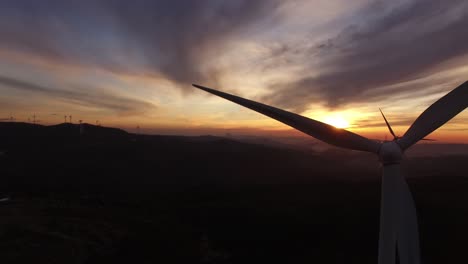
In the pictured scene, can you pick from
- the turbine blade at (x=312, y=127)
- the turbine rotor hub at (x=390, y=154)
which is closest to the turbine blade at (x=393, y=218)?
the turbine rotor hub at (x=390, y=154)

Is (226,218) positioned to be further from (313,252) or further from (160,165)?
(160,165)

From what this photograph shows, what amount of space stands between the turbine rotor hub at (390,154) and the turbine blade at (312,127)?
77 centimetres

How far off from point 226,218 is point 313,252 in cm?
2640

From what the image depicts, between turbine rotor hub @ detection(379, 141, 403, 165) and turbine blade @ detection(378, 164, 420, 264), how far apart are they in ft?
1.49

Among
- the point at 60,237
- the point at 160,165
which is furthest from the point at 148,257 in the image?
the point at 160,165

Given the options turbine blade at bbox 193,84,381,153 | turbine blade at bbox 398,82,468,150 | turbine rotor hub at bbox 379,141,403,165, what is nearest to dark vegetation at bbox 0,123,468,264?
turbine blade at bbox 398,82,468,150

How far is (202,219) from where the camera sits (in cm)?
7612

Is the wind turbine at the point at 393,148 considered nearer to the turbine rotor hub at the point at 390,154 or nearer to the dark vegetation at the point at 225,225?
the turbine rotor hub at the point at 390,154

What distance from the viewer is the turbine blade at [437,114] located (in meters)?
22.0

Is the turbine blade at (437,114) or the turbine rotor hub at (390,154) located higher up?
the turbine blade at (437,114)

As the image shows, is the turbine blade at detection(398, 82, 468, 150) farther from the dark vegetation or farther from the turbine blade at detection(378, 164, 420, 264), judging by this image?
the dark vegetation

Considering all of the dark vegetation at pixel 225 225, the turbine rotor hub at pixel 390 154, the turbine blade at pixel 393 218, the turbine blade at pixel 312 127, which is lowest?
the dark vegetation at pixel 225 225

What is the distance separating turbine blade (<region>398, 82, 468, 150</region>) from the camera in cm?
2202

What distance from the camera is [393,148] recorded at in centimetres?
2011
